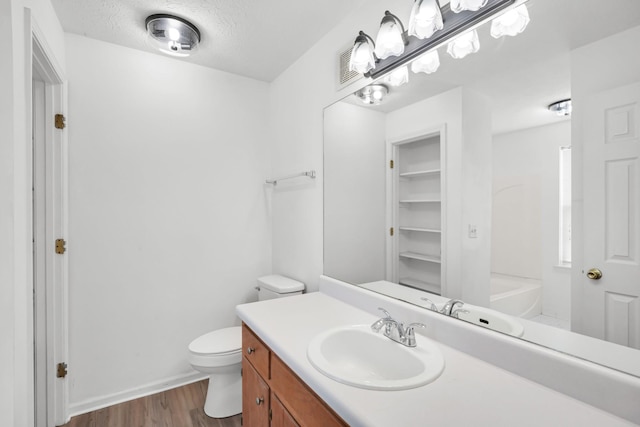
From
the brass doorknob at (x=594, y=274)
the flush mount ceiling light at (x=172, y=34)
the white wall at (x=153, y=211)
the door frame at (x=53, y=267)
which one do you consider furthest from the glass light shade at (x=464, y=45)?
the door frame at (x=53, y=267)

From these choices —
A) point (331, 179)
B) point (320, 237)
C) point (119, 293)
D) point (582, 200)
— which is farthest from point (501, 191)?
point (119, 293)

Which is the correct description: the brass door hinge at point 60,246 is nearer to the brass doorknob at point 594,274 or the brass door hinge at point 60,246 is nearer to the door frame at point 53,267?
the door frame at point 53,267

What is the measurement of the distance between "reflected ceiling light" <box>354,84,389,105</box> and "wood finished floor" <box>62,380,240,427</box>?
2039 mm

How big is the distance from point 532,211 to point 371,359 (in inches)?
31.6

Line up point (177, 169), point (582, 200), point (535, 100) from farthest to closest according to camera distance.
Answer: point (177, 169) < point (535, 100) < point (582, 200)

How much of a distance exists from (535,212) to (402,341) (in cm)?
64

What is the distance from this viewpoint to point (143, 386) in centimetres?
214

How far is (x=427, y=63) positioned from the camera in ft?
4.28

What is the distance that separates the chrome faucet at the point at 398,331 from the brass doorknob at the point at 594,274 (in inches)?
21.1

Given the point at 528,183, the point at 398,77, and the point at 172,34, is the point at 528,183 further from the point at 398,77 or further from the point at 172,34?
the point at 172,34

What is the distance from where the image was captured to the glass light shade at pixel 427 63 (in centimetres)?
127

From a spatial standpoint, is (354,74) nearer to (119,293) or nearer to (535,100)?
(535,100)

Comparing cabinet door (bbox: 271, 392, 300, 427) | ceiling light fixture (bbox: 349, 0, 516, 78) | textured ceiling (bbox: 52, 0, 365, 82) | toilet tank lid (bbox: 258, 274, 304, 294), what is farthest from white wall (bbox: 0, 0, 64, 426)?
ceiling light fixture (bbox: 349, 0, 516, 78)

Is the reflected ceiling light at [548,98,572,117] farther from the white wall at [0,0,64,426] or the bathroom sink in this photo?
the white wall at [0,0,64,426]
